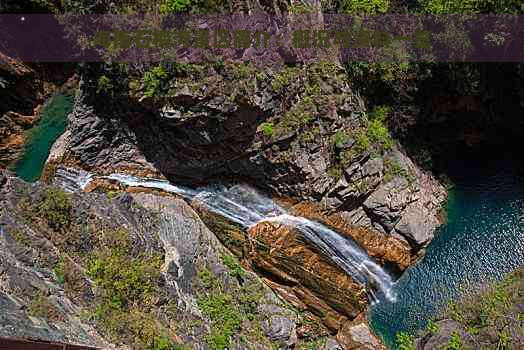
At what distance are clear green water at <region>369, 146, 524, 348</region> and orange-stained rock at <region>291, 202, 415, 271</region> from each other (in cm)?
60

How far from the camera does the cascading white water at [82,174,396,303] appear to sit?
12859 millimetres

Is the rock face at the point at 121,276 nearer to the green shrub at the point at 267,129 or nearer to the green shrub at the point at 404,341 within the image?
the green shrub at the point at 404,341

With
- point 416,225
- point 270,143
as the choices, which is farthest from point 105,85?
point 416,225

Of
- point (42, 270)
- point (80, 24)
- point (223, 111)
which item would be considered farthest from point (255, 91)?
point (42, 270)

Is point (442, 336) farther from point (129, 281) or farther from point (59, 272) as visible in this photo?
point (59, 272)

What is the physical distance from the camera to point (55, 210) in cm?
971

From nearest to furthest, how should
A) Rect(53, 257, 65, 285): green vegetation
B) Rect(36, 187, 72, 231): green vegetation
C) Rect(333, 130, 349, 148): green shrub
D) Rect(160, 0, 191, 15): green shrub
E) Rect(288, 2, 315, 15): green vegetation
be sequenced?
Rect(53, 257, 65, 285): green vegetation, Rect(36, 187, 72, 231): green vegetation, Rect(160, 0, 191, 15): green shrub, Rect(288, 2, 315, 15): green vegetation, Rect(333, 130, 349, 148): green shrub

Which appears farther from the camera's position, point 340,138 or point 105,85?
point 340,138

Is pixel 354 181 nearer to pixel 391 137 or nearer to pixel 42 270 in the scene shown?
pixel 391 137

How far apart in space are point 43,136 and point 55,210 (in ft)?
14.6

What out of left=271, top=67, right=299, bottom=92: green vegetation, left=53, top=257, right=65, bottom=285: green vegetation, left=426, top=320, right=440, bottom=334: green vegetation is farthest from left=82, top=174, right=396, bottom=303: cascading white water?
left=53, top=257, right=65, bottom=285: green vegetation

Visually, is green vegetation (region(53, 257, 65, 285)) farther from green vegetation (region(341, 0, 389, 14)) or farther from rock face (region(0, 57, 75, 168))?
green vegetation (region(341, 0, 389, 14))

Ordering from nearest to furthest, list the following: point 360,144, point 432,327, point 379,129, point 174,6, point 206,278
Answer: point 174,6 < point 206,278 < point 432,327 < point 360,144 < point 379,129

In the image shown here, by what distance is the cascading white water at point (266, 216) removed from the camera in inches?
506
